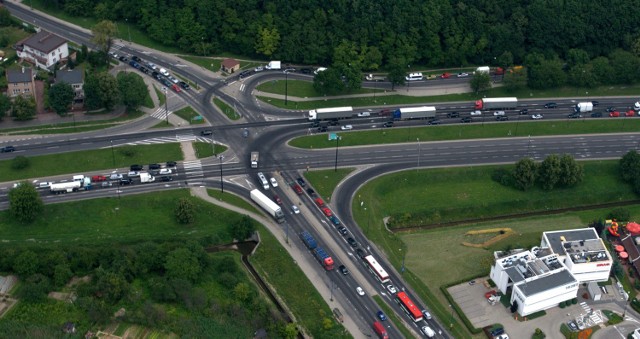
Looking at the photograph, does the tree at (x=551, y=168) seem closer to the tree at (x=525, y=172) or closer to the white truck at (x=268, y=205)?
the tree at (x=525, y=172)

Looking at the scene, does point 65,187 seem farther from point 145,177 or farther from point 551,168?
point 551,168

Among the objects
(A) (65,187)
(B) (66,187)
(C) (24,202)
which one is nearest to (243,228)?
(B) (66,187)

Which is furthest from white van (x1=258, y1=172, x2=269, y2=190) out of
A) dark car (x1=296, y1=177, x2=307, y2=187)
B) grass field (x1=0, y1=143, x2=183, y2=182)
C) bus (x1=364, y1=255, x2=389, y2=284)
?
bus (x1=364, y1=255, x2=389, y2=284)

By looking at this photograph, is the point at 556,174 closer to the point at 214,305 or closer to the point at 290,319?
the point at 290,319

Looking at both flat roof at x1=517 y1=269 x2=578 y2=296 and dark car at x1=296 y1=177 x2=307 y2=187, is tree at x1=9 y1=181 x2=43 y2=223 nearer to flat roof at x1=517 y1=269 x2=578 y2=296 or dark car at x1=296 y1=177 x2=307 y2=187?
dark car at x1=296 y1=177 x2=307 y2=187

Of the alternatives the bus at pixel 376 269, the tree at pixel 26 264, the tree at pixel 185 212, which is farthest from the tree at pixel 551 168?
the tree at pixel 26 264

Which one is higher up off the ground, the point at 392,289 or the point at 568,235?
the point at 568,235
